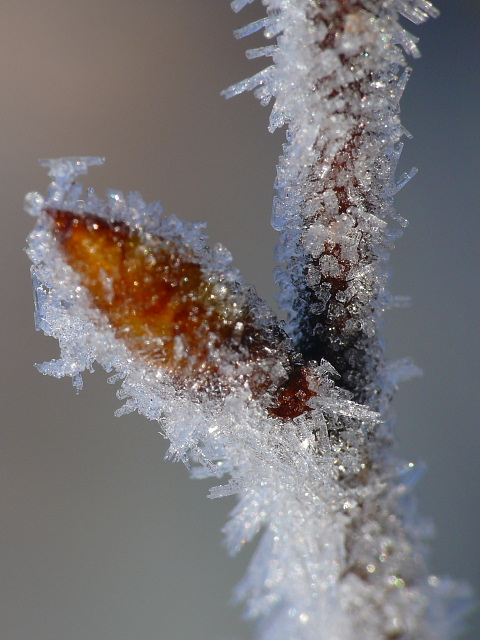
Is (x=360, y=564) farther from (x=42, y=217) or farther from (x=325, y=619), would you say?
(x=42, y=217)

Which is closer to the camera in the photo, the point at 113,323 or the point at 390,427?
the point at 113,323

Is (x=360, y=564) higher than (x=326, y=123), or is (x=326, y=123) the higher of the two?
(x=326, y=123)

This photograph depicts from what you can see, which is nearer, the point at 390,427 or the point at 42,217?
the point at 42,217

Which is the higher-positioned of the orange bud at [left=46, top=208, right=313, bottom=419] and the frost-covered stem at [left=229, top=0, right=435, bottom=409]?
the frost-covered stem at [left=229, top=0, right=435, bottom=409]

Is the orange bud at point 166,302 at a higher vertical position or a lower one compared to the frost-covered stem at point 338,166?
lower

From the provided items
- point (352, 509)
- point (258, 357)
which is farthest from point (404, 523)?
point (258, 357)

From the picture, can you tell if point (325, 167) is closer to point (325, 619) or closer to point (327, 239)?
point (327, 239)

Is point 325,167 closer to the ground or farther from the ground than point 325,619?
farther from the ground

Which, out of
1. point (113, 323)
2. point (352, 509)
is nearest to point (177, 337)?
point (113, 323)

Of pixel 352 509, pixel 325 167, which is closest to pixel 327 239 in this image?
pixel 325 167
